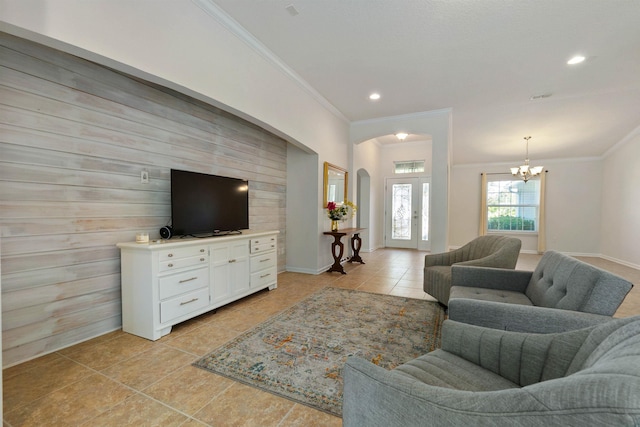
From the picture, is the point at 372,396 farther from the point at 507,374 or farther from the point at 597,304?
the point at 597,304

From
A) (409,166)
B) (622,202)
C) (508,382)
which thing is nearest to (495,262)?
(508,382)

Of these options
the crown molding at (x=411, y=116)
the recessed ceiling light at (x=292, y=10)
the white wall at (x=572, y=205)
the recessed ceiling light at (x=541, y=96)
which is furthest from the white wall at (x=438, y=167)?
the white wall at (x=572, y=205)

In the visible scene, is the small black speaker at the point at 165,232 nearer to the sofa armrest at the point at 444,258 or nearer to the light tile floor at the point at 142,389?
the light tile floor at the point at 142,389

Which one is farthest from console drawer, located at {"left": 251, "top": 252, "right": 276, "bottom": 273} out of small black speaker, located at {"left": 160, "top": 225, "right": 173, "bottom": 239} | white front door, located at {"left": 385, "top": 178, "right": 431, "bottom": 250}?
white front door, located at {"left": 385, "top": 178, "right": 431, "bottom": 250}

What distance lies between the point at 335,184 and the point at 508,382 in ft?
14.8

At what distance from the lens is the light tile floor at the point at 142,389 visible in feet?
5.08

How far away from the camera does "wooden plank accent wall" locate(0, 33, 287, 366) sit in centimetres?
202

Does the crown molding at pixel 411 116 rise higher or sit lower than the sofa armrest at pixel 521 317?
higher

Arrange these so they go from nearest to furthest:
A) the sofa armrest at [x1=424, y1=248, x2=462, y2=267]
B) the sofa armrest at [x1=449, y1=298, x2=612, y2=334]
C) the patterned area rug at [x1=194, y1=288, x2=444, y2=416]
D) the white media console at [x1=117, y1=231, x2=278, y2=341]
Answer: the sofa armrest at [x1=449, y1=298, x2=612, y2=334], the patterned area rug at [x1=194, y1=288, x2=444, y2=416], the white media console at [x1=117, y1=231, x2=278, y2=341], the sofa armrest at [x1=424, y1=248, x2=462, y2=267]

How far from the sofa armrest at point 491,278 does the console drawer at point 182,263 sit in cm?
254

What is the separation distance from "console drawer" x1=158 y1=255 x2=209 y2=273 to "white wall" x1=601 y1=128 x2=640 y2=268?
7971mm

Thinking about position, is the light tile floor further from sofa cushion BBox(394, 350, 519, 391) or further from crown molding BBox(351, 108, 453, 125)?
crown molding BBox(351, 108, 453, 125)

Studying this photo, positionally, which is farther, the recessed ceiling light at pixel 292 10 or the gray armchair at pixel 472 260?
the gray armchair at pixel 472 260

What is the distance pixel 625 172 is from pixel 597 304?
679cm
